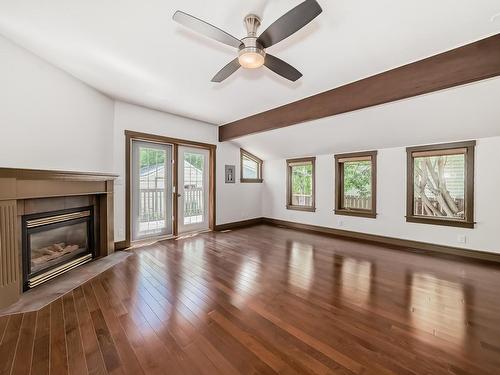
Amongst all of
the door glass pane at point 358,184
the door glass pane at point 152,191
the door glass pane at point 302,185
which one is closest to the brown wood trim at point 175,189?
the door glass pane at point 152,191

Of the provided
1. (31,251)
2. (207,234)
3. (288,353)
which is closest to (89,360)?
(288,353)

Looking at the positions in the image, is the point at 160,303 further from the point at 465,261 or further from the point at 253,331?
the point at 465,261

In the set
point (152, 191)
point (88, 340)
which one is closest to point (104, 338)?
point (88, 340)

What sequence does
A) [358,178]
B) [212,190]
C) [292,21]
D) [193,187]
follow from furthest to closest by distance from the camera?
[212,190]
[193,187]
[358,178]
[292,21]

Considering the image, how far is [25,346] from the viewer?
1671 mm

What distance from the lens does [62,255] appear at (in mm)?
3021

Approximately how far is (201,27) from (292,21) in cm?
70

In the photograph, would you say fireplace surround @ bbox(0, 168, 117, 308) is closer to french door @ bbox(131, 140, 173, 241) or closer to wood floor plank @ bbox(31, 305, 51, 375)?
wood floor plank @ bbox(31, 305, 51, 375)

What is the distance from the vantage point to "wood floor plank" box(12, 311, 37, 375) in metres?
1.48

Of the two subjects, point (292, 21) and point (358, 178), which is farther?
point (358, 178)

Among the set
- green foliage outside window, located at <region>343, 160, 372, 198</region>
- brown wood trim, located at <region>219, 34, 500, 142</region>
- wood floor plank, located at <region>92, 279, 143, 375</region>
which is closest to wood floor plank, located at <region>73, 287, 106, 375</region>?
wood floor plank, located at <region>92, 279, 143, 375</region>

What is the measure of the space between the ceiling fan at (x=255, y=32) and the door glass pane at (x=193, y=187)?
3174 mm

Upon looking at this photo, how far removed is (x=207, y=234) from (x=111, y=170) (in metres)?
2.39

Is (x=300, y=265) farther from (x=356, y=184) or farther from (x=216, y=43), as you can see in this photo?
(x=216, y=43)
